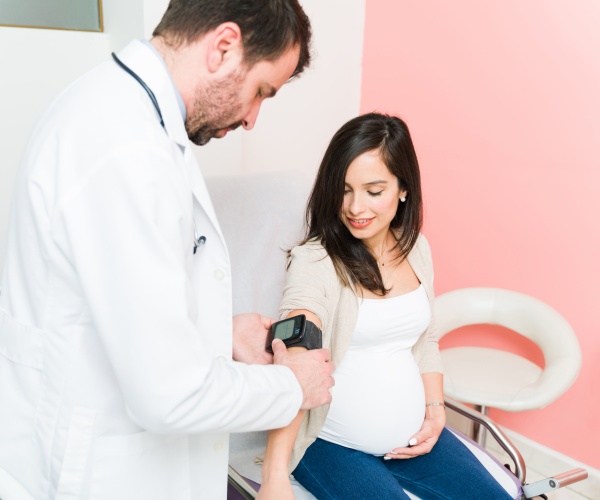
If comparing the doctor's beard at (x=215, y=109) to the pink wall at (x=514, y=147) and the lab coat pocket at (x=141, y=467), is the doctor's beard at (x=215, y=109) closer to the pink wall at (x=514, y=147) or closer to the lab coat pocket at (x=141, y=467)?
the lab coat pocket at (x=141, y=467)

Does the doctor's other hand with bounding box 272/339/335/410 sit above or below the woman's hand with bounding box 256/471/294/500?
above

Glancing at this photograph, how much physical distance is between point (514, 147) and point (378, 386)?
4.58 ft

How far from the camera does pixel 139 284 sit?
0.87 m

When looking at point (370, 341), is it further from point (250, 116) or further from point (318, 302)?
point (250, 116)

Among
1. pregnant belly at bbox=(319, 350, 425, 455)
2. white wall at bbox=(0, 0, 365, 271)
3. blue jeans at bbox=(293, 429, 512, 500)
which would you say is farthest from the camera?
white wall at bbox=(0, 0, 365, 271)

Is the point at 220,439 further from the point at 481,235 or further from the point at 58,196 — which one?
the point at 481,235

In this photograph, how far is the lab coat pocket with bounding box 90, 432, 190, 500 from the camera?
40.9 inches

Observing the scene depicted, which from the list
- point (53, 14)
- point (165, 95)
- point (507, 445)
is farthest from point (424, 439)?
point (53, 14)

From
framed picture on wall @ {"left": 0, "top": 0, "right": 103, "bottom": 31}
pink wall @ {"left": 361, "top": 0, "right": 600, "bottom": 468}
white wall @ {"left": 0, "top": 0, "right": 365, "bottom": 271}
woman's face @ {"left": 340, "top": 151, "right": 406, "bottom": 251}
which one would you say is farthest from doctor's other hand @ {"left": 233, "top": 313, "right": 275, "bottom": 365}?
pink wall @ {"left": 361, "top": 0, "right": 600, "bottom": 468}

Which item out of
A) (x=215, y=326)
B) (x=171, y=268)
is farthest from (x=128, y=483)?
(x=171, y=268)

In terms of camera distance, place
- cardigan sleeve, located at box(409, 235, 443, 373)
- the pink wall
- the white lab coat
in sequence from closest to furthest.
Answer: the white lab coat
cardigan sleeve, located at box(409, 235, 443, 373)
the pink wall

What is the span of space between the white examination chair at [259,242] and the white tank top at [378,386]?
21cm

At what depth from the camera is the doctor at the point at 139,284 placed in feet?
2.88

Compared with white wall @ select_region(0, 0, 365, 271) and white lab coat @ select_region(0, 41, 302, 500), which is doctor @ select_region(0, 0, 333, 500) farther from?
white wall @ select_region(0, 0, 365, 271)
